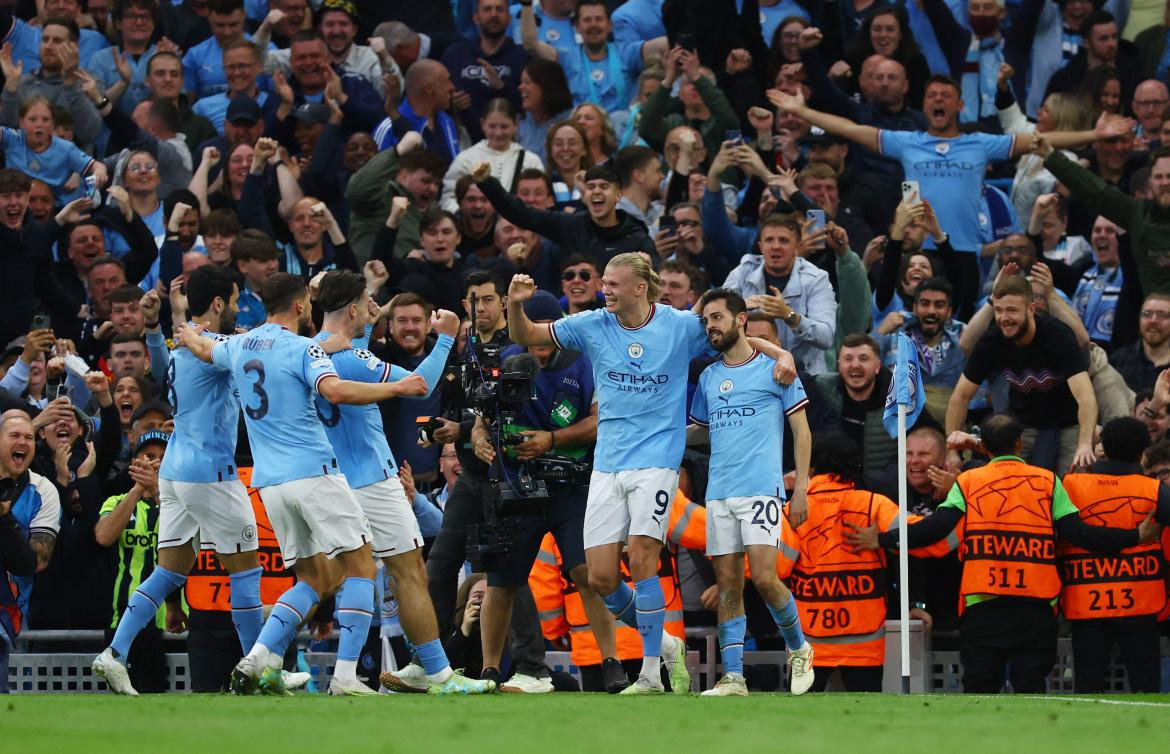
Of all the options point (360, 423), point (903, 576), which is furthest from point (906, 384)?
point (360, 423)

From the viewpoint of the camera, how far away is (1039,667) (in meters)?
13.0

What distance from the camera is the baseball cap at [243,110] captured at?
19.5 meters

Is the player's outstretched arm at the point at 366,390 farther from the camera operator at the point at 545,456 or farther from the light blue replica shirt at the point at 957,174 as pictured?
the light blue replica shirt at the point at 957,174

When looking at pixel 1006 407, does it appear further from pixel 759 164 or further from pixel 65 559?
pixel 65 559

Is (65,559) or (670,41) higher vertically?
(670,41)

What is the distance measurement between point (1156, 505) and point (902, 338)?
1.99 m

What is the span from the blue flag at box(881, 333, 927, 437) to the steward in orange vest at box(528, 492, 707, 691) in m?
1.49

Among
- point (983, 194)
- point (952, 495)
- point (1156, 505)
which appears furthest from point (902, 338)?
point (983, 194)

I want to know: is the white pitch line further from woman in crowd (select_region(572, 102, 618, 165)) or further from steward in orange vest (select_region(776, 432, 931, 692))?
woman in crowd (select_region(572, 102, 618, 165))

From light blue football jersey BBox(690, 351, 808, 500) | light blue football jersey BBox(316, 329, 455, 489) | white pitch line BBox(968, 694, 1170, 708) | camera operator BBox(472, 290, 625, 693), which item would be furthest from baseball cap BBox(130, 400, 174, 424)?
white pitch line BBox(968, 694, 1170, 708)

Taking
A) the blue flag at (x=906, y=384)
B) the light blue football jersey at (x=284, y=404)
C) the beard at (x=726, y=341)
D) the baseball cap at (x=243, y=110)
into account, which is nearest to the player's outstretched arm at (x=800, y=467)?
the beard at (x=726, y=341)

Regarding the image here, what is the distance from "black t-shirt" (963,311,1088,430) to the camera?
14484 millimetres

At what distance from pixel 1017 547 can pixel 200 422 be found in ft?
17.4

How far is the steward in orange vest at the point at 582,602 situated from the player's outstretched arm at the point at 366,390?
2.24 metres
